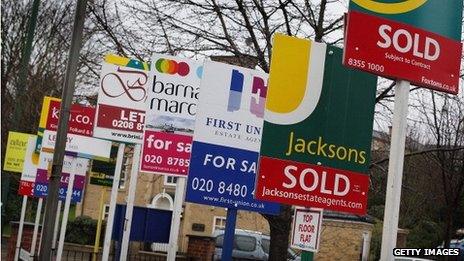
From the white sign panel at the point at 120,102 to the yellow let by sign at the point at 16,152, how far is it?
8.52 metres

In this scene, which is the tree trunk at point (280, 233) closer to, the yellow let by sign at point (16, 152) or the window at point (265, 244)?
the window at point (265, 244)

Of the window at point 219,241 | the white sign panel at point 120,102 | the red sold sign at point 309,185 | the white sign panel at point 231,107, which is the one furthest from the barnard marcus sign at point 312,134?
the window at point 219,241

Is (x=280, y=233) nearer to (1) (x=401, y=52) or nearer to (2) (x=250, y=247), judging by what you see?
(1) (x=401, y=52)

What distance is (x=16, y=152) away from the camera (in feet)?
61.2

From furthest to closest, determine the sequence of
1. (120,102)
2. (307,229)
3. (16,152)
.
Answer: (16,152), (120,102), (307,229)

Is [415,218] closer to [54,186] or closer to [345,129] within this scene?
[54,186]

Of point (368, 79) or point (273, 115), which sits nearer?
point (273, 115)

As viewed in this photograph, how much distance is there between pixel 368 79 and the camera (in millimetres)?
5938

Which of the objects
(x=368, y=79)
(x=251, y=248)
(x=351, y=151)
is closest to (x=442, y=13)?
(x=368, y=79)

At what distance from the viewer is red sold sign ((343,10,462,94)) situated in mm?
4824

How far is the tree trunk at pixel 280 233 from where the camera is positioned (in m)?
11.7

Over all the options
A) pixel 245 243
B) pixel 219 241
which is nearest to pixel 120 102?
pixel 219 241

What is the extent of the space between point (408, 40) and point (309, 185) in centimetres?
144

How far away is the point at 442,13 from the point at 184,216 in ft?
109
